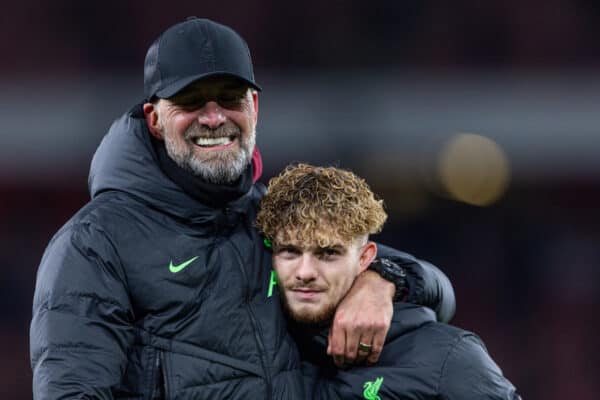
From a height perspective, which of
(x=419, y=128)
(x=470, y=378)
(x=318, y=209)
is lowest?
(x=419, y=128)

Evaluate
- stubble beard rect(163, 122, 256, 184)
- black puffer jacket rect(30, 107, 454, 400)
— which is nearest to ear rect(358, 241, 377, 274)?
black puffer jacket rect(30, 107, 454, 400)

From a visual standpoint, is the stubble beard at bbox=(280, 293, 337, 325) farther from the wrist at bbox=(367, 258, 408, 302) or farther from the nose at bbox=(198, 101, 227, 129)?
the nose at bbox=(198, 101, 227, 129)

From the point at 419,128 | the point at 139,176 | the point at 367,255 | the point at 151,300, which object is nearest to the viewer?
the point at 151,300

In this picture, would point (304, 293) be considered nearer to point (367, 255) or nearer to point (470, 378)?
point (367, 255)

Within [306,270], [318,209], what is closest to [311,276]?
[306,270]

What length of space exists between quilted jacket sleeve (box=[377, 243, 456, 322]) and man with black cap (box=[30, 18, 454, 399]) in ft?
0.27

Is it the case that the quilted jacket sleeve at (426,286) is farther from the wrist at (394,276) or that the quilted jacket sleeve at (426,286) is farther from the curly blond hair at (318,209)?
the curly blond hair at (318,209)

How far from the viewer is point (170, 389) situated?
2236 millimetres

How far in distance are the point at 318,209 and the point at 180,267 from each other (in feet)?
1.10

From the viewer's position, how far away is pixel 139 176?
2.39 m

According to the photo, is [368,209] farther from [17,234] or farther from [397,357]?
[17,234]

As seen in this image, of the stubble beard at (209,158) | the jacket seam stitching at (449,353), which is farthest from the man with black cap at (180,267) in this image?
the jacket seam stitching at (449,353)

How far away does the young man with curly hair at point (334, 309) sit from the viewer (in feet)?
7.85

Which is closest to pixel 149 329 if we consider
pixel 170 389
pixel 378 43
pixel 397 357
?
pixel 170 389
